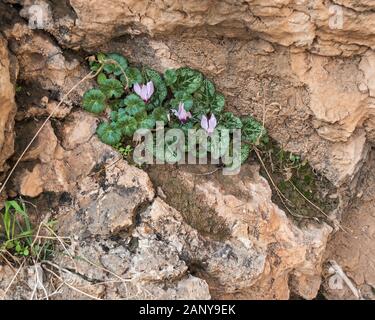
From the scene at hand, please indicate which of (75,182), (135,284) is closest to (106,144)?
(75,182)

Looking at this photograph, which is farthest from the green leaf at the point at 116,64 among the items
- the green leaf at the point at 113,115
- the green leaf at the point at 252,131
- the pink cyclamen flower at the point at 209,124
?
the green leaf at the point at 252,131

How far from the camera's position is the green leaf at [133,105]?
10.7 feet

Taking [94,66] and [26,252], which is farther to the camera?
[94,66]

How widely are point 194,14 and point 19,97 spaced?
102 centimetres

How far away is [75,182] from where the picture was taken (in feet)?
10.1

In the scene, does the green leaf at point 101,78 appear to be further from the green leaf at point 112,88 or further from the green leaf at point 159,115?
the green leaf at point 159,115

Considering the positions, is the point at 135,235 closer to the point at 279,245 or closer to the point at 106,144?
the point at 106,144

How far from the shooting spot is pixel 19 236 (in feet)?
9.43

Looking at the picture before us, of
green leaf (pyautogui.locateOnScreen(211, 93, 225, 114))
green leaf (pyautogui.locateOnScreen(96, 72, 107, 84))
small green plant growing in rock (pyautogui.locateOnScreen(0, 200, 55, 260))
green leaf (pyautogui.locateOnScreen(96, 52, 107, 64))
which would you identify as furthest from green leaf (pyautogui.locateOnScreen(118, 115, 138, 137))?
small green plant growing in rock (pyautogui.locateOnScreen(0, 200, 55, 260))

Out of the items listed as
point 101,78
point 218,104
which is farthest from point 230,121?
point 101,78

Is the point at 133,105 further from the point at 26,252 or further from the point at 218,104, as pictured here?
the point at 26,252

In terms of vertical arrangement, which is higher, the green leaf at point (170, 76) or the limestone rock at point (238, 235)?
the green leaf at point (170, 76)

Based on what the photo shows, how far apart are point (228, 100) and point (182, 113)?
35cm

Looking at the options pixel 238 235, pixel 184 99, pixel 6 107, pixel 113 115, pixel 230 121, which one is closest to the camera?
pixel 6 107
